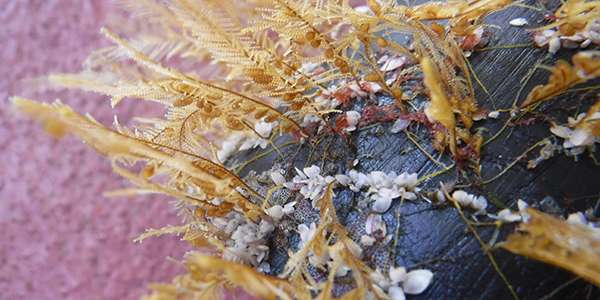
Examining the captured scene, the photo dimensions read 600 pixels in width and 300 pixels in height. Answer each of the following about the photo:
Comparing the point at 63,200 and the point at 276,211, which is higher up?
the point at 276,211

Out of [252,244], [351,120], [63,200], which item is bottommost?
[63,200]

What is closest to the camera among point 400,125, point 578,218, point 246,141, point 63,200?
point 578,218

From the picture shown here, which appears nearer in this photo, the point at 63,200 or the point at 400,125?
the point at 400,125

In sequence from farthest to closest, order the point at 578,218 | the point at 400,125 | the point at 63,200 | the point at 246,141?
the point at 63,200
the point at 246,141
the point at 400,125
the point at 578,218

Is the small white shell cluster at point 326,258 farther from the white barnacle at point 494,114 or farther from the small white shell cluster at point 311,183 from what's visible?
the white barnacle at point 494,114

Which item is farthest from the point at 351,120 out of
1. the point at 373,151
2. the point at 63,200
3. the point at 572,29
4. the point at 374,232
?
the point at 63,200

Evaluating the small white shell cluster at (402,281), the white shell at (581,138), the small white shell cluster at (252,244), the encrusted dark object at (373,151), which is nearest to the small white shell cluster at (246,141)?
the encrusted dark object at (373,151)

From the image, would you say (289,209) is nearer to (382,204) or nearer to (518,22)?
(382,204)

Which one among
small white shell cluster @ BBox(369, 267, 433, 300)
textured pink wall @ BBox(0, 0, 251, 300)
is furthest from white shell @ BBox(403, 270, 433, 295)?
textured pink wall @ BBox(0, 0, 251, 300)
